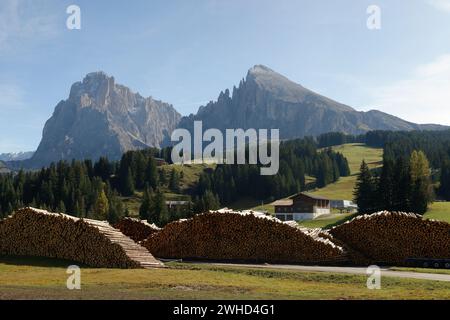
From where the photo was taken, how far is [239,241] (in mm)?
42344

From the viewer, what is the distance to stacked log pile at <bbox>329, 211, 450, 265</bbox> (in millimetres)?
40312

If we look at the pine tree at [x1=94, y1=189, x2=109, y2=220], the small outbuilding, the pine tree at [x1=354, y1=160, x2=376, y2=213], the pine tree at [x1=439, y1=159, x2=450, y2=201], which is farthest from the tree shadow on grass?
the pine tree at [x1=439, y1=159, x2=450, y2=201]

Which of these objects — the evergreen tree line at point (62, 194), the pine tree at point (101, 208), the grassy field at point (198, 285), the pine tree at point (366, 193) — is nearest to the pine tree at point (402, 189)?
the pine tree at point (366, 193)

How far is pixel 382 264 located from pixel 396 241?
2273 millimetres

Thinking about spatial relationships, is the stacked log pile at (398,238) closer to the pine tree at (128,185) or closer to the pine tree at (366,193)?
the pine tree at (366,193)

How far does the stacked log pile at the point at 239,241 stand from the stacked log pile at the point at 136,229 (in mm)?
5461

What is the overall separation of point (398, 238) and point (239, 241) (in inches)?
498

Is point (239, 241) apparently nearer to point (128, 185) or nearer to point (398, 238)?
point (398, 238)

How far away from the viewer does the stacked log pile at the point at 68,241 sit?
34.2m

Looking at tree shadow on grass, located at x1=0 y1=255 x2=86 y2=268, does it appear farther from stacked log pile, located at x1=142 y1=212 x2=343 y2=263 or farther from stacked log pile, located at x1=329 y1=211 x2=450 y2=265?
stacked log pile, located at x1=329 y1=211 x2=450 y2=265

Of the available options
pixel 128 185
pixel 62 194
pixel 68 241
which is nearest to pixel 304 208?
pixel 128 185

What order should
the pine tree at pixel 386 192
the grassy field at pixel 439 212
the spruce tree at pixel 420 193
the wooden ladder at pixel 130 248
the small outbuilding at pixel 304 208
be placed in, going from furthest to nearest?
the small outbuilding at pixel 304 208
the pine tree at pixel 386 192
the spruce tree at pixel 420 193
the grassy field at pixel 439 212
the wooden ladder at pixel 130 248

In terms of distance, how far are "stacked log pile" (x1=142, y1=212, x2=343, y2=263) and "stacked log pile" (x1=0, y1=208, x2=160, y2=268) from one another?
7931mm
